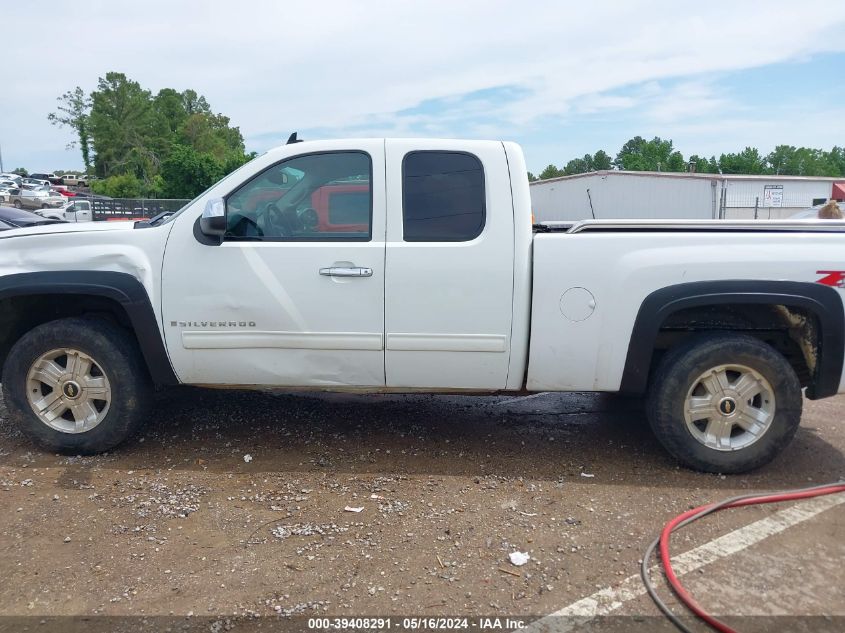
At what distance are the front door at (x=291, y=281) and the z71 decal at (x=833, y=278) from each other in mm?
2487

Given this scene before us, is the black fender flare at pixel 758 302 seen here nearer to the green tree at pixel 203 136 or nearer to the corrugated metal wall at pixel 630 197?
the corrugated metal wall at pixel 630 197

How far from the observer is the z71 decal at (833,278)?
377 centimetres

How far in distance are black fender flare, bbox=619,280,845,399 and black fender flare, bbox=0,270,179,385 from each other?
288 centimetres

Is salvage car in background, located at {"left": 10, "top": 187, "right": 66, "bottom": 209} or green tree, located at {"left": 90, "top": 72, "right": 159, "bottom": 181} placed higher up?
green tree, located at {"left": 90, "top": 72, "right": 159, "bottom": 181}

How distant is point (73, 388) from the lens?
428cm

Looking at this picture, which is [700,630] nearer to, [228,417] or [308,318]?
[308,318]

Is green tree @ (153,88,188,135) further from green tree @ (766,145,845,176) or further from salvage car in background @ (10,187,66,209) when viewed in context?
green tree @ (766,145,845,176)

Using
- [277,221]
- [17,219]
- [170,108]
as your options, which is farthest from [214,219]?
[170,108]

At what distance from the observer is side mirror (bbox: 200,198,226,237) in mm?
3977

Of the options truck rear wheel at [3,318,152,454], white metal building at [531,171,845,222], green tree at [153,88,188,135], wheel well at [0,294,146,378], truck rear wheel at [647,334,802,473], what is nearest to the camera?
truck rear wheel at [647,334,802,473]

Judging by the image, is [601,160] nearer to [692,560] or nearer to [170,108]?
[170,108]

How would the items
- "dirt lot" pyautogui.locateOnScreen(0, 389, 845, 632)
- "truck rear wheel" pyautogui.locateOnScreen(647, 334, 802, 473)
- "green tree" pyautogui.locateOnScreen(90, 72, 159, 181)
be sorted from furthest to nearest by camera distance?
"green tree" pyautogui.locateOnScreen(90, 72, 159, 181) < "truck rear wheel" pyautogui.locateOnScreen(647, 334, 802, 473) < "dirt lot" pyautogui.locateOnScreen(0, 389, 845, 632)

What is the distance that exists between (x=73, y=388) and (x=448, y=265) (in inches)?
98.4

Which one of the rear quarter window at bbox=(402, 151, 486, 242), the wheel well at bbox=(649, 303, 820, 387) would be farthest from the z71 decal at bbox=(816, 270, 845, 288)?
the rear quarter window at bbox=(402, 151, 486, 242)
